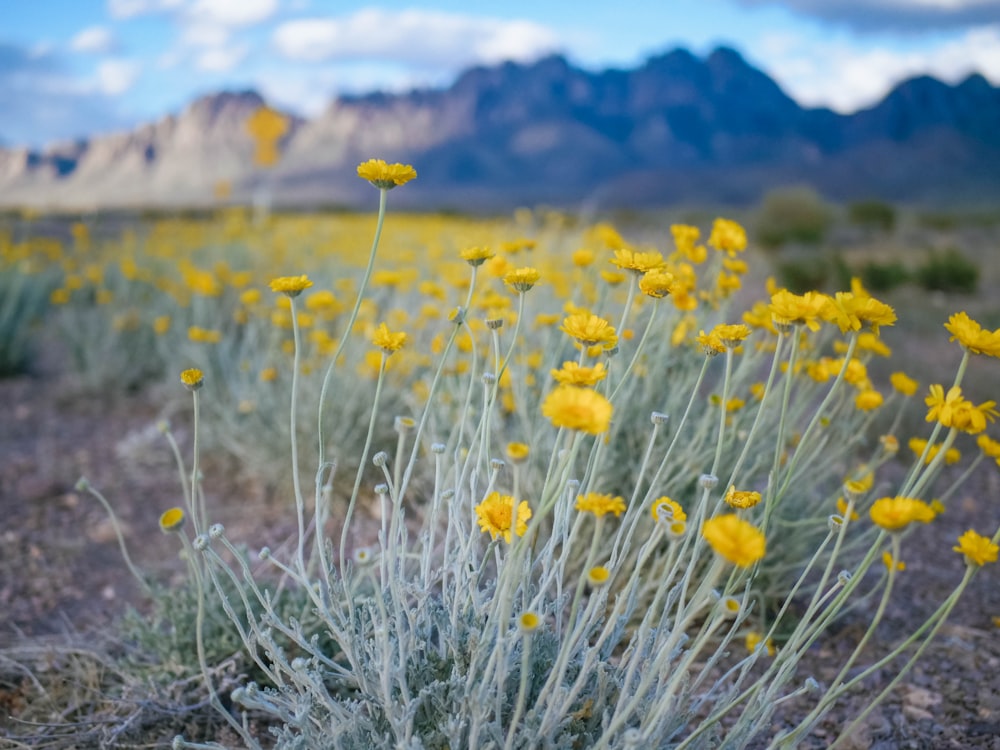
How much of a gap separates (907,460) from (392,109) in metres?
157

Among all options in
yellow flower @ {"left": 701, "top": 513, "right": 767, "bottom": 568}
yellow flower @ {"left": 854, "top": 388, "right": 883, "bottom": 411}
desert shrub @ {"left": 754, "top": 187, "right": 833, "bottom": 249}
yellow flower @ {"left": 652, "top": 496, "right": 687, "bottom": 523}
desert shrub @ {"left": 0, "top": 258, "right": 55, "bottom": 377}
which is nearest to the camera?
yellow flower @ {"left": 701, "top": 513, "right": 767, "bottom": 568}

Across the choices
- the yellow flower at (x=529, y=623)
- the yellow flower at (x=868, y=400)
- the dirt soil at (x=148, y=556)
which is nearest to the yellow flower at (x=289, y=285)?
the yellow flower at (x=529, y=623)

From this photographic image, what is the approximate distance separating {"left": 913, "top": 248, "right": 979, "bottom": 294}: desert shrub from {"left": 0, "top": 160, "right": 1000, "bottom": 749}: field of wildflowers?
8.22 meters

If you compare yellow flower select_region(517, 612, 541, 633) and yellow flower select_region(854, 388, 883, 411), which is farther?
yellow flower select_region(854, 388, 883, 411)

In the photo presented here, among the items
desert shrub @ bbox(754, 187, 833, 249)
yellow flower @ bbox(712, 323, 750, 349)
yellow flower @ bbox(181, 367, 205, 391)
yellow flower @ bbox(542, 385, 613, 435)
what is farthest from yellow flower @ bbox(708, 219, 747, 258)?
desert shrub @ bbox(754, 187, 833, 249)

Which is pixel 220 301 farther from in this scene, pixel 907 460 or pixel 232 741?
pixel 907 460

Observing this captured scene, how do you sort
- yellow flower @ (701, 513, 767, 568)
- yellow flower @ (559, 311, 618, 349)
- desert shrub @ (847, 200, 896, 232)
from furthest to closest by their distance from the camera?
1. desert shrub @ (847, 200, 896, 232)
2. yellow flower @ (559, 311, 618, 349)
3. yellow flower @ (701, 513, 767, 568)

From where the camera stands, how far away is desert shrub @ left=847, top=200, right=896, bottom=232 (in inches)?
1097

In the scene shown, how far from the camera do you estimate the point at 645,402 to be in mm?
2859

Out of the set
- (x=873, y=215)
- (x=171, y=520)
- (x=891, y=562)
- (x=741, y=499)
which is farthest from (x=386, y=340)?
(x=873, y=215)

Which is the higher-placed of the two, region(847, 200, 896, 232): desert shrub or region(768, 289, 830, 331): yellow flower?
region(768, 289, 830, 331): yellow flower

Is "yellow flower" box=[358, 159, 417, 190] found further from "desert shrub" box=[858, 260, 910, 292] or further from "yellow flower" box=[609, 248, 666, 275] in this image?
"desert shrub" box=[858, 260, 910, 292]

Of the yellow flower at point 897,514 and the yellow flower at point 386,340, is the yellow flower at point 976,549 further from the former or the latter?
the yellow flower at point 386,340

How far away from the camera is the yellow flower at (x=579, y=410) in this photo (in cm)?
124
